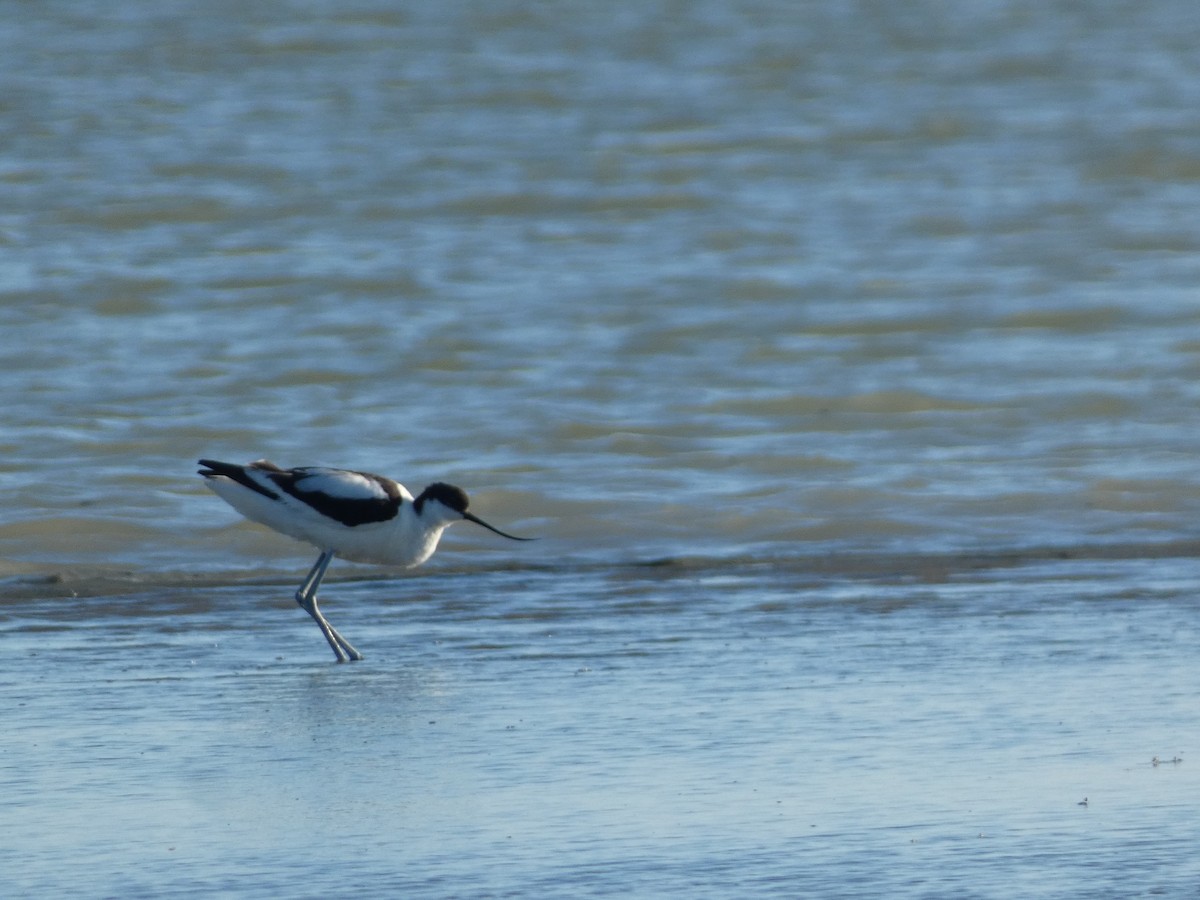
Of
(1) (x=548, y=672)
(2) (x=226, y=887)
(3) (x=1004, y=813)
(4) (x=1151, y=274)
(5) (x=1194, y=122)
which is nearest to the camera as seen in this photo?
(2) (x=226, y=887)

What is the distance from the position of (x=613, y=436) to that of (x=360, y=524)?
12.5ft

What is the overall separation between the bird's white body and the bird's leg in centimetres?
10

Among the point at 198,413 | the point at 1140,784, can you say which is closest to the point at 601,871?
the point at 1140,784

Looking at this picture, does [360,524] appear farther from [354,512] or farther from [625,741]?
[625,741]

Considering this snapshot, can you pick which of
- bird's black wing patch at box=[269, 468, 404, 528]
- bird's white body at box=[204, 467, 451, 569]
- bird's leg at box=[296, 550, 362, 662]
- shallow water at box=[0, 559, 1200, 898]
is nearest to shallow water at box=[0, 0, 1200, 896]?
shallow water at box=[0, 559, 1200, 898]

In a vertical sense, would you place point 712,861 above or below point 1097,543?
above

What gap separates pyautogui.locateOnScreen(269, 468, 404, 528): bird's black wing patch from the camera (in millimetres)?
7832

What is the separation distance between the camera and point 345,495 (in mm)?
7848

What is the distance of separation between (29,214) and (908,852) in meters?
14.0

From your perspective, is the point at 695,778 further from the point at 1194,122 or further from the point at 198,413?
the point at 1194,122

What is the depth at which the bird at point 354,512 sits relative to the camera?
309 inches

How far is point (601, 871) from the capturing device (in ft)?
14.6

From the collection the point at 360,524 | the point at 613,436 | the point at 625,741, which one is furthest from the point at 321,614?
the point at 613,436

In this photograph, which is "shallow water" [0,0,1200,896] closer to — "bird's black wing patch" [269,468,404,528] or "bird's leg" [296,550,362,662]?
"bird's leg" [296,550,362,662]
